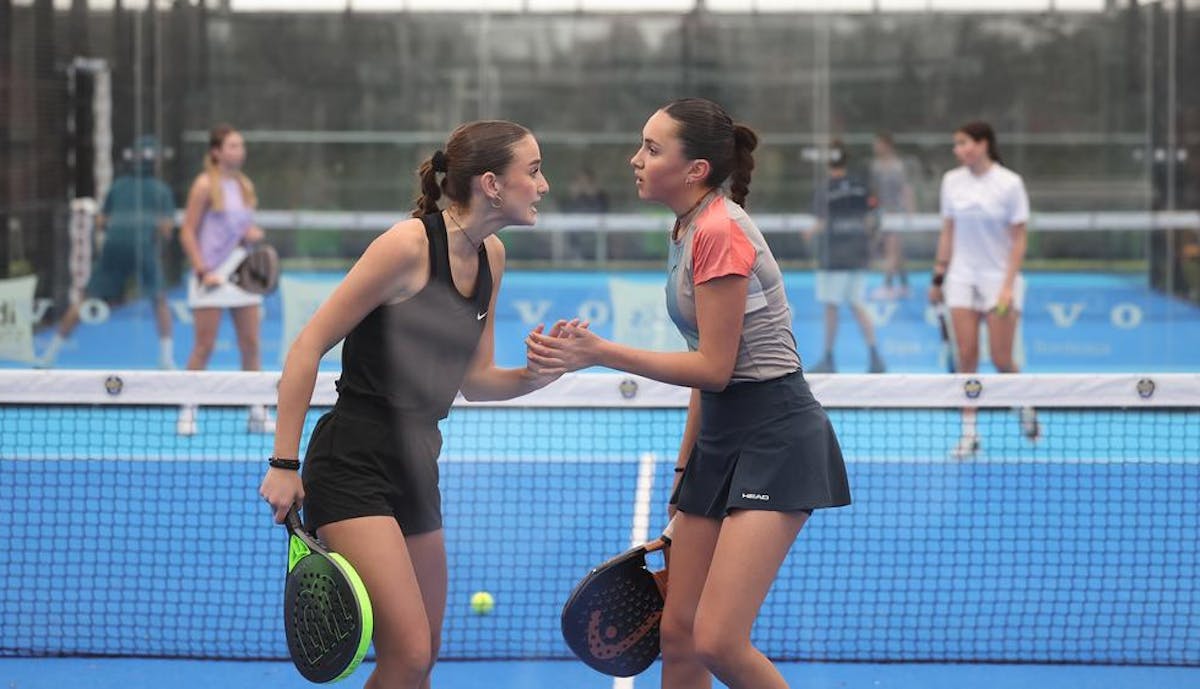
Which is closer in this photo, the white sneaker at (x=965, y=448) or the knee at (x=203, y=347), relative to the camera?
the white sneaker at (x=965, y=448)

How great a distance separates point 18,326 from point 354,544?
860cm

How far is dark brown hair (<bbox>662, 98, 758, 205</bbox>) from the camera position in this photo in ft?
13.1

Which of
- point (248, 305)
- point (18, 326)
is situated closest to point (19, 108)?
point (18, 326)

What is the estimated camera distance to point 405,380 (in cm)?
400

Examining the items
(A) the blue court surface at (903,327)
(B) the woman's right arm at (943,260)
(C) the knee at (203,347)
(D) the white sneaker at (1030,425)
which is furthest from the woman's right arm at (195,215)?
(D) the white sneaker at (1030,425)

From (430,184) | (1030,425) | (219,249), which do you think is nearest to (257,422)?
(219,249)

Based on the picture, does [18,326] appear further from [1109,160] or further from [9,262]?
[1109,160]

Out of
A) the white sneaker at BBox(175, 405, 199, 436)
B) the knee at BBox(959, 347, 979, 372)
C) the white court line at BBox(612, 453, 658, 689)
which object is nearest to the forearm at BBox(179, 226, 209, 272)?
the white sneaker at BBox(175, 405, 199, 436)

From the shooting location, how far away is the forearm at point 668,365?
3840 mm

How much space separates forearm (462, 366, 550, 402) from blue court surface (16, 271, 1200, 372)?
25.5 ft

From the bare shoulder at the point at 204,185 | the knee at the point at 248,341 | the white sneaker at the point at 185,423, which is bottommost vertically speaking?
the white sneaker at the point at 185,423

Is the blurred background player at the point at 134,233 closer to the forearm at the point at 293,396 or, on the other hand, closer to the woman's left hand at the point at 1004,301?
the woman's left hand at the point at 1004,301

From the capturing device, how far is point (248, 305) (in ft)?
33.6

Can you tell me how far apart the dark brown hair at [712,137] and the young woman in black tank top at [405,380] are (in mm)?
357
